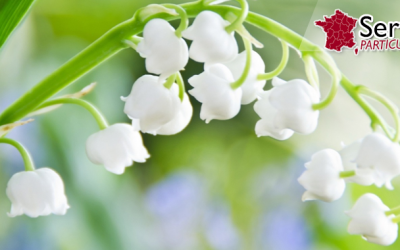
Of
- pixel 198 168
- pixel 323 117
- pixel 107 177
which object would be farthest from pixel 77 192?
pixel 323 117

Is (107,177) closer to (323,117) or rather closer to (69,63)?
(323,117)

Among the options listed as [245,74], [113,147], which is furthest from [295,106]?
[113,147]

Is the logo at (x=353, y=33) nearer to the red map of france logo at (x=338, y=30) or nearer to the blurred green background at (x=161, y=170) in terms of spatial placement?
the red map of france logo at (x=338, y=30)

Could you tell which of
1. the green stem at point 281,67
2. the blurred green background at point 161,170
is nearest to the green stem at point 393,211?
the green stem at point 281,67

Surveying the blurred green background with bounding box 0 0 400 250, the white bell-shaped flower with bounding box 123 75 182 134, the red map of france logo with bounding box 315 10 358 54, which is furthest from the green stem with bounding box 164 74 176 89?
the blurred green background with bounding box 0 0 400 250

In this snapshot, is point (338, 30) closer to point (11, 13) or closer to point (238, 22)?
point (238, 22)

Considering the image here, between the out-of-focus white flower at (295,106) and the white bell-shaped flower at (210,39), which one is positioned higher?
the white bell-shaped flower at (210,39)

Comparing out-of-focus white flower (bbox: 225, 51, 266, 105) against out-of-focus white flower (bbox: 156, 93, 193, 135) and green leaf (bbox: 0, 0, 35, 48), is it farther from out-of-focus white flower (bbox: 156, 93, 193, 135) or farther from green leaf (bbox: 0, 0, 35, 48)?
green leaf (bbox: 0, 0, 35, 48)
